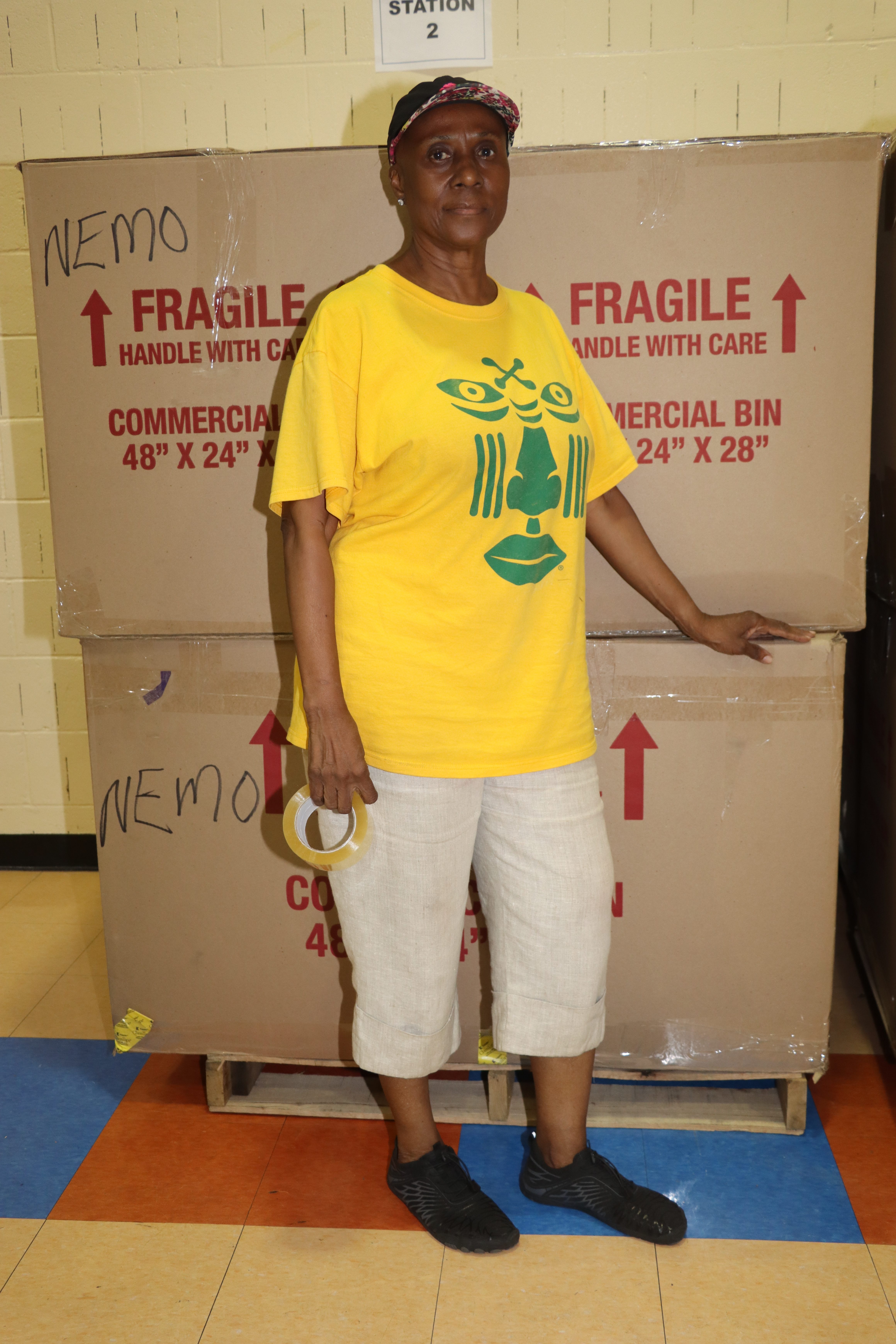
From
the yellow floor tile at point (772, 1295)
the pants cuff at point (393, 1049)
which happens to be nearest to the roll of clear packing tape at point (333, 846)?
the pants cuff at point (393, 1049)

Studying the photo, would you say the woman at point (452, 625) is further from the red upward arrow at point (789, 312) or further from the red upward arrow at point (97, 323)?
the red upward arrow at point (97, 323)

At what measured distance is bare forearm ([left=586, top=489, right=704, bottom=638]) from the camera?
4.90ft

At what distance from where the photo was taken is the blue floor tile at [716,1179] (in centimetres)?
146

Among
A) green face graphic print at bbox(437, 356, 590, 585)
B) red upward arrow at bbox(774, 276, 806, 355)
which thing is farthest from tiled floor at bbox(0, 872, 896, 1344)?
red upward arrow at bbox(774, 276, 806, 355)

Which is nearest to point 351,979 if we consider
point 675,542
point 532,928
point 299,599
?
point 532,928

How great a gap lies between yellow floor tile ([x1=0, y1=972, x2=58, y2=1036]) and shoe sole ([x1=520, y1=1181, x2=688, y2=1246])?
1.10 metres

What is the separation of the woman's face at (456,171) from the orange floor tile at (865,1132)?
4.64 ft

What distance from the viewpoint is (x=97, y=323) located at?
156cm

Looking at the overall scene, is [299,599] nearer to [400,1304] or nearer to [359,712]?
[359,712]

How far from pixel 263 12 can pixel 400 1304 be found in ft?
8.31

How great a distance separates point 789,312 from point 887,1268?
129cm

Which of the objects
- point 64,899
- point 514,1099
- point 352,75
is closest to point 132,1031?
point 514,1099

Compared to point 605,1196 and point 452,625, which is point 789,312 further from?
point 605,1196

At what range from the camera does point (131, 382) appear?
5.15ft
